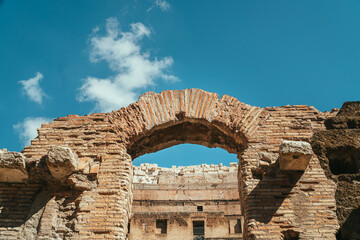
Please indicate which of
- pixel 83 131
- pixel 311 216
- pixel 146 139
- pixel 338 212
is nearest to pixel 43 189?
pixel 83 131

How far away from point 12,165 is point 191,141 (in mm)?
3018

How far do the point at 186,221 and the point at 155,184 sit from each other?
362 centimetres

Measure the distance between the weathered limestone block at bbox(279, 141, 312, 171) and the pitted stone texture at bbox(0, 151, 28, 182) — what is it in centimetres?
360

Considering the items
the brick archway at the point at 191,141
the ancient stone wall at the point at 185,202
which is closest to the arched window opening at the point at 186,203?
the ancient stone wall at the point at 185,202

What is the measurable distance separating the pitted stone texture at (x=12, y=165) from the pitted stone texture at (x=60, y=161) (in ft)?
1.46

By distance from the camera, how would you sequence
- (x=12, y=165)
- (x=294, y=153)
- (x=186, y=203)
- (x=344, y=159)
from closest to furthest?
(x=294, y=153) → (x=12, y=165) → (x=344, y=159) → (x=186, y=203)

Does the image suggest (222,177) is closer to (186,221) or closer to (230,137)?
(186,221)

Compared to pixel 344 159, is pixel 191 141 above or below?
above

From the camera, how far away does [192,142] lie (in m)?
6.52

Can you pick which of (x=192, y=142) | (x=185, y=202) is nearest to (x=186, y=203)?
(x=185, y=202)

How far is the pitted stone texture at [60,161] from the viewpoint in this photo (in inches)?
187

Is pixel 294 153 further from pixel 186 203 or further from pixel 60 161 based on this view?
pixel 186 203

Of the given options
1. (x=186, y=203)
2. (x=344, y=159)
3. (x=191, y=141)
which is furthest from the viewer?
(x=186, y=203)

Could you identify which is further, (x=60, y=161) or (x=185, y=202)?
(x=185, y=202)
